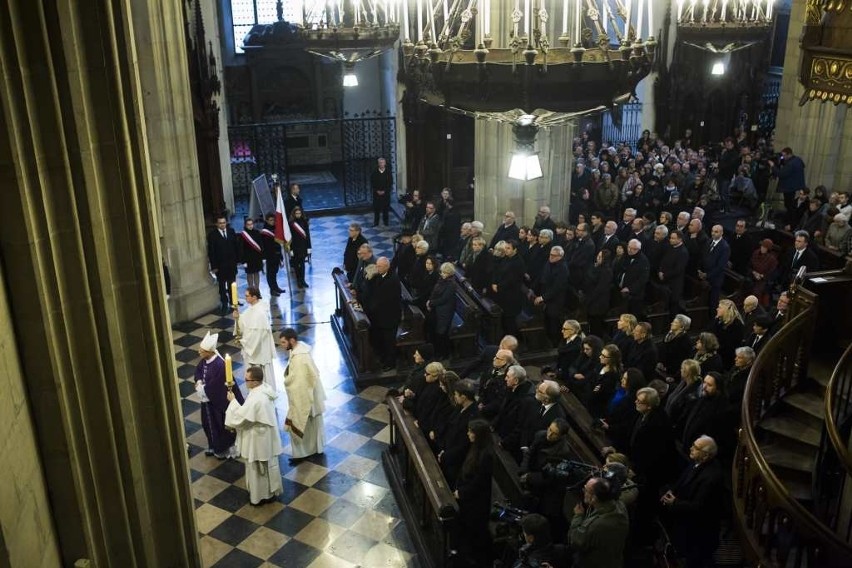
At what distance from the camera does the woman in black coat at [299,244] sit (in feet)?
43.9

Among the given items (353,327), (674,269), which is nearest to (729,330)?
(674,269)

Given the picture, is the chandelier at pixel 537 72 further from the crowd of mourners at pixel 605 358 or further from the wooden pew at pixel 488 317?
the wooden pew at pixel 488 317

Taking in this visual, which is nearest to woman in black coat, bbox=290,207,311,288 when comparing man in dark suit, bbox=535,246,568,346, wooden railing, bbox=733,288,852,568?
man in dark suit, bbox=535,246,568,346

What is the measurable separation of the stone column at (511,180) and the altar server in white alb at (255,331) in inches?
202

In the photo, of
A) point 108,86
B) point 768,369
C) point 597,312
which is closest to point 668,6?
point 597,312

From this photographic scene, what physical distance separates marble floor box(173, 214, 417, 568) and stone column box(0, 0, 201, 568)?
3.13 meters

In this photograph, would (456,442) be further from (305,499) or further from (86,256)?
(86,256)

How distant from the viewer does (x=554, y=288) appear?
34.5 ft

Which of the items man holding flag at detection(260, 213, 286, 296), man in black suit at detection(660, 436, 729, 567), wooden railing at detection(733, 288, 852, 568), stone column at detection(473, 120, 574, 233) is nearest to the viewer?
wooden railing at detection(733, 288, 852, 568)

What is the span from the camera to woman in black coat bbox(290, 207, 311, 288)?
526 inches

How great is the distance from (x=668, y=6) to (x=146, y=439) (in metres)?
17.8

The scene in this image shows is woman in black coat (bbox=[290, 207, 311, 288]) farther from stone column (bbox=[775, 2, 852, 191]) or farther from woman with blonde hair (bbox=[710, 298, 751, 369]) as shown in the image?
stone column (bbox=[775, 2, 852, 191])

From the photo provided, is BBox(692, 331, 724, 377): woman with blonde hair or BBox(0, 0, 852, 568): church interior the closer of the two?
BBox(0, 0, 852, 568): church interior

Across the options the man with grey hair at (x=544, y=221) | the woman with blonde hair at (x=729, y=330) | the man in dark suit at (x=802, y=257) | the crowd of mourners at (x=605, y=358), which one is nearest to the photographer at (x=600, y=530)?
the crowd of mourners at (x=605, y=358)
